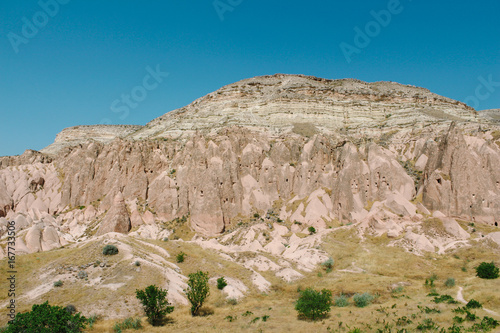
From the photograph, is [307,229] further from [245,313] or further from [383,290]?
[245,313]

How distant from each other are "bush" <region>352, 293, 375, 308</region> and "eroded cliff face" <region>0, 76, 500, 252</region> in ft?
56.6

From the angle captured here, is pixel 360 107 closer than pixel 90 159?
No

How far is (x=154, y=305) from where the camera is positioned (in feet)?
77.9

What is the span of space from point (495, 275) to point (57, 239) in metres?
52.9

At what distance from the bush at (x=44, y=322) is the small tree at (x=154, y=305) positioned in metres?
4.72

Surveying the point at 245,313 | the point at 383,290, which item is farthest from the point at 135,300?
the point at 383,290

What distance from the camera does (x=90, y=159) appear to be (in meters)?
72.2

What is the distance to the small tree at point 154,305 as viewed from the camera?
23.8m

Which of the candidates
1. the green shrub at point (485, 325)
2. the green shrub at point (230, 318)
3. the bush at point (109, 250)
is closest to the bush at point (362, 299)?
the green shrub at point (485, 325)

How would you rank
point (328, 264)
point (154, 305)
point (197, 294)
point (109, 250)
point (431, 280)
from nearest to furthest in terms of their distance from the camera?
1. point (154, 305)
2. point (197, 294)
3. point (431, 280)
4. point (109, 250)
5. point (328, 264)

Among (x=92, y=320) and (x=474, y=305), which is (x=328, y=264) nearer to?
(x=474, y=305)

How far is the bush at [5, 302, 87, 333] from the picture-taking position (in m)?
18.5

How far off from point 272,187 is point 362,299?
33860mm

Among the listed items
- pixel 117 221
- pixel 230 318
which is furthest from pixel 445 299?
pixel 117 221
